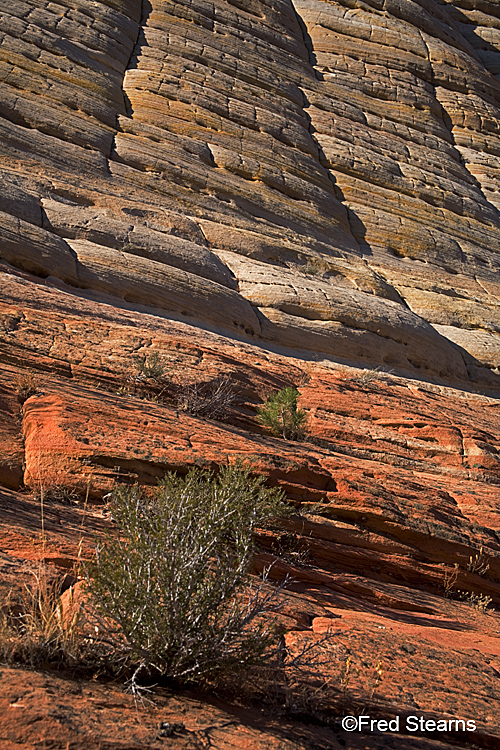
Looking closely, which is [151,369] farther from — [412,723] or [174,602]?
[412,723]

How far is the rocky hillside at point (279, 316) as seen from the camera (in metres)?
4.25

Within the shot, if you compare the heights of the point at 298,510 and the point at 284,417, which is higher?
the point at 284,417

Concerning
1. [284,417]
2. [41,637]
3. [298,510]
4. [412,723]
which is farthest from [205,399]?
[41,637]

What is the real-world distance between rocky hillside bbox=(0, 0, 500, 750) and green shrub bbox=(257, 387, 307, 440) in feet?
1.23

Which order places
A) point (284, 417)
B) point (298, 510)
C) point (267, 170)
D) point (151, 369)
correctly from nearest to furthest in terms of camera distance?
point (298, 510) → point (151, 369) → point (284, 417) → point (267, 170)

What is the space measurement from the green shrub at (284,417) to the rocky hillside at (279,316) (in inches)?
14.8

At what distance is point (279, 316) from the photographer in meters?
15.3

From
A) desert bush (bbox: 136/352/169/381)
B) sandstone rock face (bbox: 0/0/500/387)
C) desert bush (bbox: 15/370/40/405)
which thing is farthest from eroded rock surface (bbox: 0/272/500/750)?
sandstone rock face (bbox: 0/0/500/387)

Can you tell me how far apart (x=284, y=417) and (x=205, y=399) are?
51.2 inches

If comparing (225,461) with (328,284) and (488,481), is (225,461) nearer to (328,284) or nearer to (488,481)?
(488,481)

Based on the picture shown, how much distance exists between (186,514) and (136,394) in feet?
15.4

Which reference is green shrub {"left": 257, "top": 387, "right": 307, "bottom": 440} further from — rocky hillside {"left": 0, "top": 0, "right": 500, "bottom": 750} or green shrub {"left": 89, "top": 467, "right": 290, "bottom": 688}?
green shrub {"left": 89, "top": 467, "right": 290, "bottom": 688}

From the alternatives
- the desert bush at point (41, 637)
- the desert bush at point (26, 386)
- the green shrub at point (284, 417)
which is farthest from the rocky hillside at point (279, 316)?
the green shrub at point (284, 417)

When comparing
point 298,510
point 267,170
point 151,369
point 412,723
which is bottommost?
point 298,510
